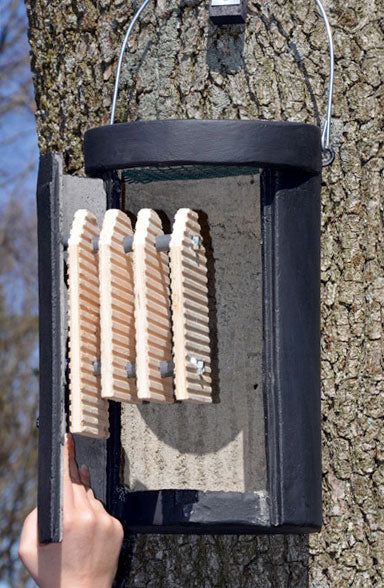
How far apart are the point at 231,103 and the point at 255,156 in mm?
312

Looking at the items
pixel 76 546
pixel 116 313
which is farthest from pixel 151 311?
pixel 76 546

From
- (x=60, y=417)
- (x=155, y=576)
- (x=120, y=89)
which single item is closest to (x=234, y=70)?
(x=120, y=89)

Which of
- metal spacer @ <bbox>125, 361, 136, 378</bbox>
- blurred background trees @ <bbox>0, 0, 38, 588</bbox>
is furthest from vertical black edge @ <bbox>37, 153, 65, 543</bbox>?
blurred background trees @ <bbox>0, 0, 38, 588</bbox>

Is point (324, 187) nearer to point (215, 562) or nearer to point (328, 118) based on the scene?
point (328, 118)

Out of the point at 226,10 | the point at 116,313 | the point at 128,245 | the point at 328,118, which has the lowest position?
the point at 116,313

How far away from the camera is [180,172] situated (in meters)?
2.33

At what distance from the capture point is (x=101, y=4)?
101 inches

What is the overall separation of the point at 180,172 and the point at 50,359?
0.50 metres

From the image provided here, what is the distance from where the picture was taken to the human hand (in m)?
2.15

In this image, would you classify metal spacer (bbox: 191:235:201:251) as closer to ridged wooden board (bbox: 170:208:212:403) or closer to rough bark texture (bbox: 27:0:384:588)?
ridged wooden board (bbox: 170:208:212:403)

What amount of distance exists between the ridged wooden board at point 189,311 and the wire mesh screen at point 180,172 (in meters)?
0.12

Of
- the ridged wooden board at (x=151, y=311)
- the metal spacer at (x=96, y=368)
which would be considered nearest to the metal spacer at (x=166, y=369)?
the ridged wooden board at (x=151, y=311)

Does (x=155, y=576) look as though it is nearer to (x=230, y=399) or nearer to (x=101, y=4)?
(x=230, y=399)

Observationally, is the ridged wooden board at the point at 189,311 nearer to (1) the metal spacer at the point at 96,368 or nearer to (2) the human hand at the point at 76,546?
(1) the metal spacer at the point at 96,368
